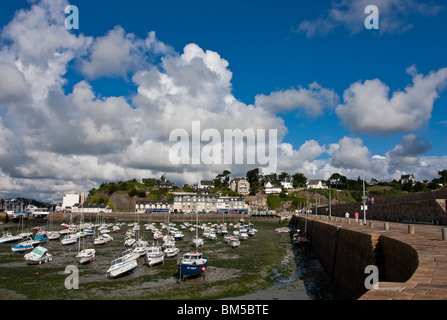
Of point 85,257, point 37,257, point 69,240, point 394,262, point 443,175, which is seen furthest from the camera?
point 443,175

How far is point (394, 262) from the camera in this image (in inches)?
607

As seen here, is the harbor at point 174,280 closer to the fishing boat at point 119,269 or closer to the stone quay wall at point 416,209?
the fishing boat at point 119,269

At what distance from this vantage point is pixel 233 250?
50.3 meters

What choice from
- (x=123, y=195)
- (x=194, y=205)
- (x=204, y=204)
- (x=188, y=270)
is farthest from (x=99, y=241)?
(x=123, y=195)

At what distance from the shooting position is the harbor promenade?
805cm

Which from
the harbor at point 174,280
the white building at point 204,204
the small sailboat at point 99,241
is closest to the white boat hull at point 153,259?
the harbor at point 174,280

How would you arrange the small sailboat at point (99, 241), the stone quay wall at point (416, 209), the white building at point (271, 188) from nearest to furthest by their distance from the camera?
the stone quay wall at point (416, 209)
the small sailboat at point (99, 241)
the white building at point (271, 188)

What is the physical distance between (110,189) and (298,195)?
104 meters

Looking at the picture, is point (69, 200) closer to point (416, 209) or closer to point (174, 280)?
point (174, 280)

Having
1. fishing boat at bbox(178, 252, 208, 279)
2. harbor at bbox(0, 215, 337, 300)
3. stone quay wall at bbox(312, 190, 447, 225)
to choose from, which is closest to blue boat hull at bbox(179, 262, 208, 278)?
fishing boat at bbox(178, 252, 208, 279)

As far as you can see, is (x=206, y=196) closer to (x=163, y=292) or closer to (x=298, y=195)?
A: (x=298, y=195)

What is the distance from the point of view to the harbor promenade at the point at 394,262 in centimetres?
805

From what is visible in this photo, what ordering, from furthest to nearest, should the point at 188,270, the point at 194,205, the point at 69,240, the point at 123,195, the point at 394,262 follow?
the point at 123,195
the point at 194,205
the point at 69,240
the point at 188,270
the point at 394,262

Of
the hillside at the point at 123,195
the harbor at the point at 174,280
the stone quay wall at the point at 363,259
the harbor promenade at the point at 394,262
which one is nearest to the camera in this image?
the harbor promenade at the point at 394,262
